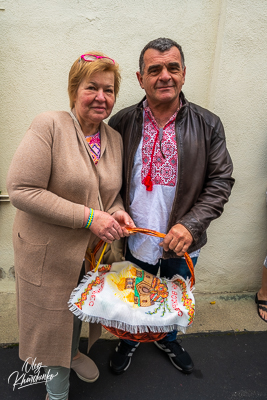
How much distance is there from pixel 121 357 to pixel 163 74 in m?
2.11

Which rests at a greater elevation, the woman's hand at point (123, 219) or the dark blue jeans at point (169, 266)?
the woman's hand at point (123, 219)

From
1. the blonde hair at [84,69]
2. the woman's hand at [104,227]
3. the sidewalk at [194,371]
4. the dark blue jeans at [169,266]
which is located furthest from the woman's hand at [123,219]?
the sidewalk at [194,371]

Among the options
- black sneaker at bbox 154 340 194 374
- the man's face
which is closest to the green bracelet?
the man's face

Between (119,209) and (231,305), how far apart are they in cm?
195

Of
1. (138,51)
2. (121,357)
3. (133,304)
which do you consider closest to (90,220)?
(133,304)

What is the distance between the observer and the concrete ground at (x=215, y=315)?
8.23 feet

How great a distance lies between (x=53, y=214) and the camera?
4.56 ft

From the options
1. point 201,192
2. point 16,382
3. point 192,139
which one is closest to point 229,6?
point 192,139

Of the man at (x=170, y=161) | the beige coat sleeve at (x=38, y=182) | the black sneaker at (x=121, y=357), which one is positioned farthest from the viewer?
the black sneaker at (x=121, y=357)

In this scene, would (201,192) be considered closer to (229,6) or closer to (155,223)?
(155,223)

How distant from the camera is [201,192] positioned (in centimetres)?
186

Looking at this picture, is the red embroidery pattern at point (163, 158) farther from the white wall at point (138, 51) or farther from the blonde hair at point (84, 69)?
the white wall at point (138, 51)

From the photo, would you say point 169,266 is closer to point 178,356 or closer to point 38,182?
point 178,356
